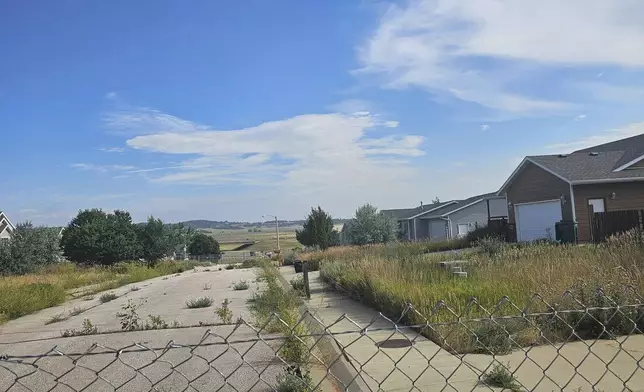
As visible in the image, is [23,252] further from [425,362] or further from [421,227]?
[421,227]

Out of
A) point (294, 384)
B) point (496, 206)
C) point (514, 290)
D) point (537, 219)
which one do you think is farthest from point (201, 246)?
point (294, 384)

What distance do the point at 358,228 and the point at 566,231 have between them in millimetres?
20936

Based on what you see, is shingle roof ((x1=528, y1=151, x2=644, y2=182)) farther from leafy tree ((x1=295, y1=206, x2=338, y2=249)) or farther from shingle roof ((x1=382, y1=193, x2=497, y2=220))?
leafy tree ((x1=295, y1=206, x2=338, y2=249))

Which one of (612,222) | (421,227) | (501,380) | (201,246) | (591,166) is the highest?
(591,166)

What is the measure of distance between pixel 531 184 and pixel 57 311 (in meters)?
25.1

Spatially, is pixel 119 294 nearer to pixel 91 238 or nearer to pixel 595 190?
pixel 595 190

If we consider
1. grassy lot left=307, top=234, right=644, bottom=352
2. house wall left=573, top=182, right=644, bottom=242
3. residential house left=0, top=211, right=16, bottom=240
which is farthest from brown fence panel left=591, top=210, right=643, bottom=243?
residential house left=0, top=211, right=16, bottom=240

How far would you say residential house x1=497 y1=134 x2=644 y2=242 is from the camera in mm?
28344

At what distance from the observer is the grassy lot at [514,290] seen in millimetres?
7613

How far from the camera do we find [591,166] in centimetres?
2995

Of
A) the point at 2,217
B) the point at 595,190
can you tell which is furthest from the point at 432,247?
the point at 2,217

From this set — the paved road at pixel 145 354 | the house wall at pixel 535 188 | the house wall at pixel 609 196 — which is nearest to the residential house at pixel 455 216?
the house wall at pixel 535 188

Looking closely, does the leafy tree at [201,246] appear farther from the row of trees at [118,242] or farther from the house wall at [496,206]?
the house wall at [496,206]

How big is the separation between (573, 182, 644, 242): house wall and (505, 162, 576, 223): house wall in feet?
1.63
